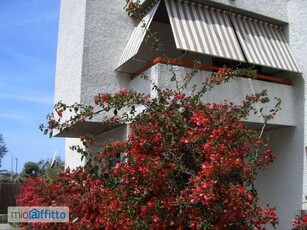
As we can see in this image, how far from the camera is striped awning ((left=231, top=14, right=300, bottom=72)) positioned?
1077 centimetres

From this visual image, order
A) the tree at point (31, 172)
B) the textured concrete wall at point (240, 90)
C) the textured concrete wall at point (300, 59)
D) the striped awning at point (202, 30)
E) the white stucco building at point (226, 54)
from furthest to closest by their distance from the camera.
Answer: the tree at point (31, 172) < the textured concrete wall at point (300, 59) < the white stucco building at point (226, 54) < the striped awning at point (202, 30) < the textured concrete wall at point (240, 90)

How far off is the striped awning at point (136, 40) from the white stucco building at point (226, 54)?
0.12ft

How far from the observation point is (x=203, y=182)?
18.1 feet

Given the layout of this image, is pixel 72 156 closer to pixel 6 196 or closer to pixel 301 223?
pixel 301 223

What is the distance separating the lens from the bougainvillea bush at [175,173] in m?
5.62

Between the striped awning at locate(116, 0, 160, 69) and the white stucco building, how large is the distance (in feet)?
0.12

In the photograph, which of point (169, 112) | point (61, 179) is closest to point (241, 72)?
point (169, 112)

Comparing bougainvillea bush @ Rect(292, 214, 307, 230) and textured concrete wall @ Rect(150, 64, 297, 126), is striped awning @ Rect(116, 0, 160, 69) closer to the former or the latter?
textured concrete wall @ Rect(150, 64, 297, 126)

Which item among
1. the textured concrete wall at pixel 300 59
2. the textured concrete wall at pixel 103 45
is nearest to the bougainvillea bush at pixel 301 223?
the textured concrete wall at pixel 300 59

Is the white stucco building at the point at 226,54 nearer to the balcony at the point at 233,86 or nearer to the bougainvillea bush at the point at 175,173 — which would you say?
the balcony at the point at 233,86

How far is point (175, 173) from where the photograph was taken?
615 centimetres

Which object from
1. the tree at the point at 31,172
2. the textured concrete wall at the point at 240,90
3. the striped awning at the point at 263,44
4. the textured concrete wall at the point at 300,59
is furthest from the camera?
the tree at the point at 31,172

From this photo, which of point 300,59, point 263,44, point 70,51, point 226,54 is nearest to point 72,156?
point 70,51

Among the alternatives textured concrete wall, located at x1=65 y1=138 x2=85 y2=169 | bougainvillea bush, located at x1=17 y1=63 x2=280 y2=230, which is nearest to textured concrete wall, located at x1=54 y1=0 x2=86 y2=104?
textured concrete wall, located at x1=65 y1=138 x2=85 y2=169
